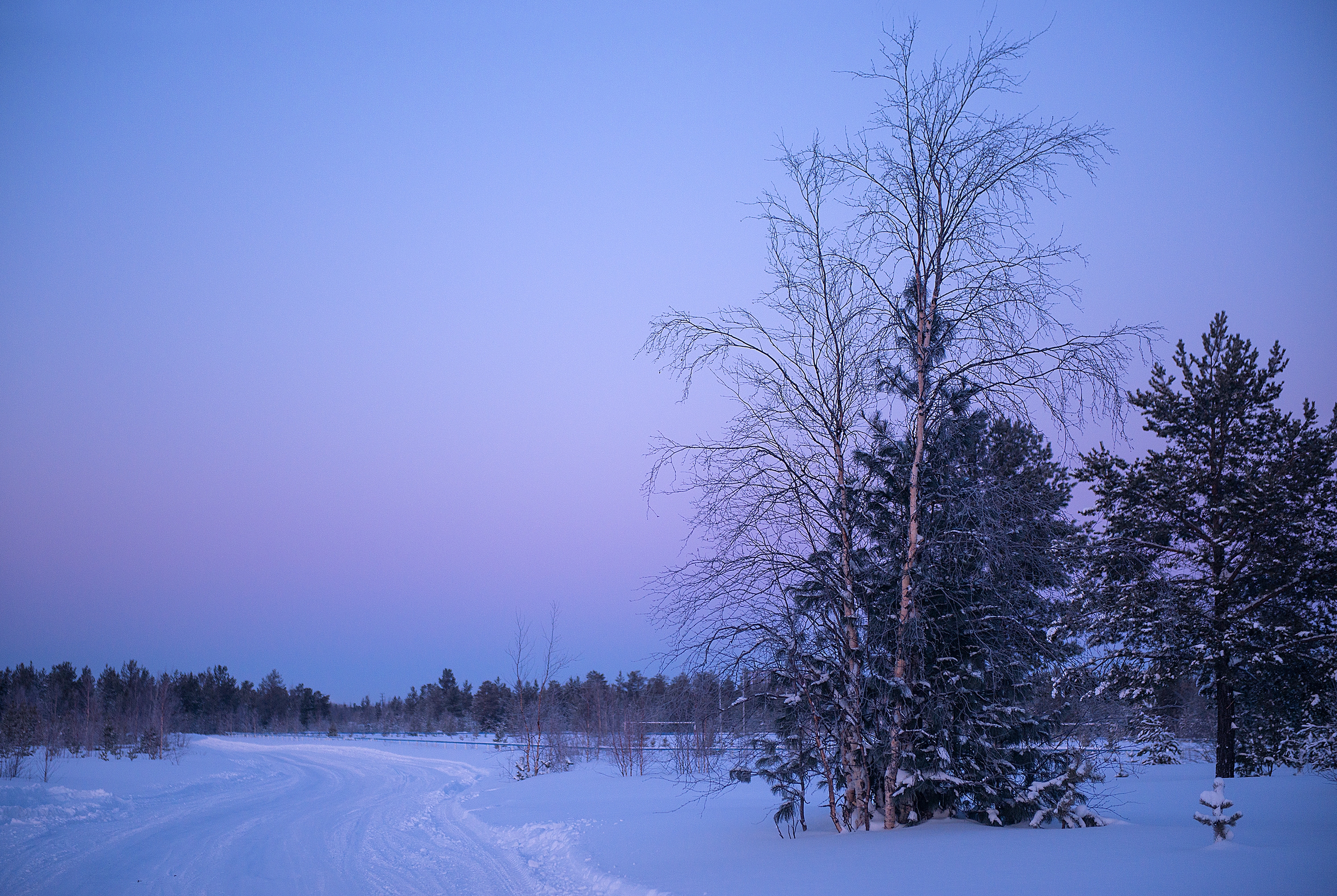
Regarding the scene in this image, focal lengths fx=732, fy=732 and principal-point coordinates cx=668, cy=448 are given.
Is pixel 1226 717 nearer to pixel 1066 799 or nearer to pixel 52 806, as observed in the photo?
pixel 1066 799

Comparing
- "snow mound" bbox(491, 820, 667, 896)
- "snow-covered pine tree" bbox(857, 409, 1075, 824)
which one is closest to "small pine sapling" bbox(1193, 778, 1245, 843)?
"snow-covered pine tree" bbox(857, 409, 1075, 824)

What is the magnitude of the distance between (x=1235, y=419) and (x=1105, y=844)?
1727 centimetres

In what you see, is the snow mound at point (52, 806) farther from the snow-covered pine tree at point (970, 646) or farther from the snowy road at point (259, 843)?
the snow-covered pine tree at point (970, 646)

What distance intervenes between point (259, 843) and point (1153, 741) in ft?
84.4

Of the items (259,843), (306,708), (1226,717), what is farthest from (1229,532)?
(306,708)

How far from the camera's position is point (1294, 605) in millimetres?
18609

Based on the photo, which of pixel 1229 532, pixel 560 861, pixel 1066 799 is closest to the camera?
pixel 1066 799

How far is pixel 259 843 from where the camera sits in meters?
11.9

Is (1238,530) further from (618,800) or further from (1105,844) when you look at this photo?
(618,800)

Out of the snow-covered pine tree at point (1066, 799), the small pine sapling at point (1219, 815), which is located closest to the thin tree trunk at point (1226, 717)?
the snow-covered pine tree at point (1066, 799)

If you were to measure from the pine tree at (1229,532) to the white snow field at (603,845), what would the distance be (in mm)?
2713

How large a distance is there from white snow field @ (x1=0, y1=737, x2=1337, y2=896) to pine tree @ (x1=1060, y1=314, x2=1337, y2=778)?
107 inches

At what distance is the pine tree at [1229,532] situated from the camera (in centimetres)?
1802

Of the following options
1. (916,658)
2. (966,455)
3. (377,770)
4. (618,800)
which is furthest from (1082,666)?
(377,770)
